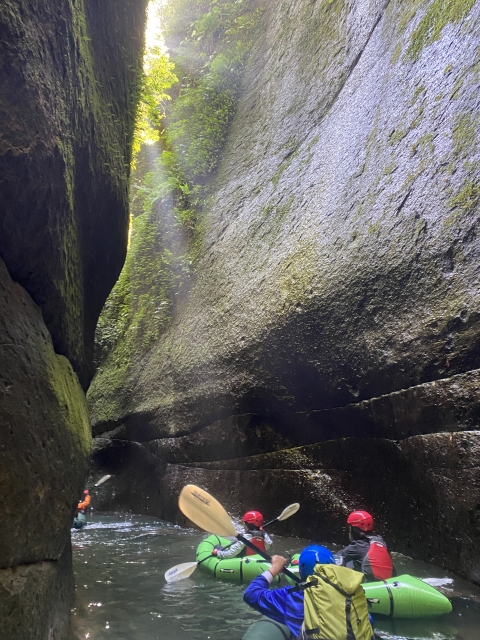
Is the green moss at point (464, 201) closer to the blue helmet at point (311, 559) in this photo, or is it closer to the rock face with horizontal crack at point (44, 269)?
the blue helmet at point (311, 559)

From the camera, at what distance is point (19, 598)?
2.82m

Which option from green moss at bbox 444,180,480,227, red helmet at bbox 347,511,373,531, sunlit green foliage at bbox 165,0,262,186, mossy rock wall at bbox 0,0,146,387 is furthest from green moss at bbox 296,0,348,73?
red helmet at bbox 347,511,373,531

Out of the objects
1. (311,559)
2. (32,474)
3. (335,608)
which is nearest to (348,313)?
(311,559)

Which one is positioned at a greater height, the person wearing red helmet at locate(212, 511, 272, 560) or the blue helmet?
the blue helmet

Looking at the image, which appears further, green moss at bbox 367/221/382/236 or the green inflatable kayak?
green moss at bbox 367/221/382/236

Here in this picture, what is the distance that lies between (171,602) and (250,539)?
1.38 m

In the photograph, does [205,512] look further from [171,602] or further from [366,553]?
[366,553]

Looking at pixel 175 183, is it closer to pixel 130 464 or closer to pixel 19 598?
pixel 130 464

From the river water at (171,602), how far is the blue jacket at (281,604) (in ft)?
1.83

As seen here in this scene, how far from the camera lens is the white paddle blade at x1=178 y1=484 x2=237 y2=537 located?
185 inches

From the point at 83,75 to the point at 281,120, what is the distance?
7.10 m

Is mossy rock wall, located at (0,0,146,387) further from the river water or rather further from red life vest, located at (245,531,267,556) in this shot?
red life vest, located at (245,531,267,556)

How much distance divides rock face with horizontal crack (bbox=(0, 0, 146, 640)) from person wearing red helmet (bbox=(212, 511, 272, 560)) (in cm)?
206

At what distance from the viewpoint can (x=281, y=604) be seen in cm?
339
